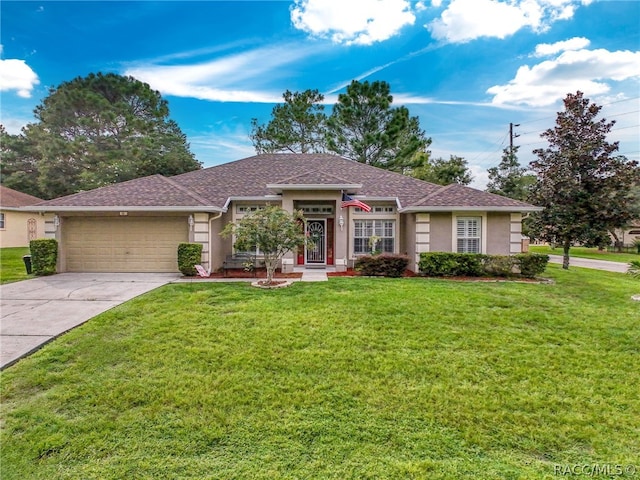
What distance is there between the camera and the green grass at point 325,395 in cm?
311

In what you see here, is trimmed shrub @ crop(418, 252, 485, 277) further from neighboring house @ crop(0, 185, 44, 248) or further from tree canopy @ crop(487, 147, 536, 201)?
neighboring house @ crop(0, 185, 44, 248)

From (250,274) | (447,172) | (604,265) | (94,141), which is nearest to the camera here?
(250,274)

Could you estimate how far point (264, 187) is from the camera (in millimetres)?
14734

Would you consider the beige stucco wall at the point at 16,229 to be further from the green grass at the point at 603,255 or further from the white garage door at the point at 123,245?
the green grass at the point at 603,255

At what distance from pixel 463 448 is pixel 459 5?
584 inches

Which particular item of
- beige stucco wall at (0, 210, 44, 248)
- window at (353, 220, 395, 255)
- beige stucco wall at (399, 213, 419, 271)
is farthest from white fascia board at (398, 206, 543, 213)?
beige stucco wall at (0, 210, 44, 248)

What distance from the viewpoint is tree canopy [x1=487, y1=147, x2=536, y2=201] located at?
1047 inches

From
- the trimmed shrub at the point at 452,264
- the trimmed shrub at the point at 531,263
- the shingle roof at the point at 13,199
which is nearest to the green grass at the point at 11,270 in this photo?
the shingle roof at the point at 13,199

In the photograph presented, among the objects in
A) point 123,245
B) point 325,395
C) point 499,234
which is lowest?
point 325,395

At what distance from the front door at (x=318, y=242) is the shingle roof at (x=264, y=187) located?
2.12 meters

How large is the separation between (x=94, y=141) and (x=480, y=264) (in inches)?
1296

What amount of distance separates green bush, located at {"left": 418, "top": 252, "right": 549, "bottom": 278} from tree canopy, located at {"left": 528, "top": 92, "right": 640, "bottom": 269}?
5539 millimetres

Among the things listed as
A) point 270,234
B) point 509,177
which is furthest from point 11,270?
point 509,177

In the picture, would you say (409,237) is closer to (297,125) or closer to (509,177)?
(509,177)
